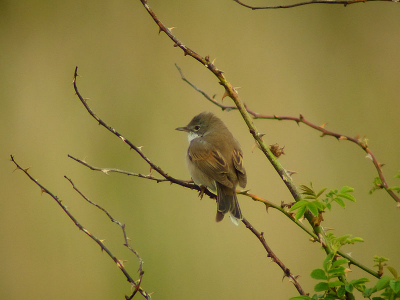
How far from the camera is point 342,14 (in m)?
4.41

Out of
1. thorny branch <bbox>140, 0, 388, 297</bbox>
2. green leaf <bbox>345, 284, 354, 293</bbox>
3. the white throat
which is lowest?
green leaf <bbox>345, 284, 354, 293</bbox>

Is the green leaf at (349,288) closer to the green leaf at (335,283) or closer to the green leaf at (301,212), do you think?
the green leaf at (335,283)

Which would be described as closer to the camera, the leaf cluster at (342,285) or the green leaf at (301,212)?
the leaf cluster at (342,285)

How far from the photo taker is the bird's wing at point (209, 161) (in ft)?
8.81

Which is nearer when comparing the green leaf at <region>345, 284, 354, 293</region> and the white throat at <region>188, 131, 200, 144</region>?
the green leaf at <region>345, 284, 354, 293</region>

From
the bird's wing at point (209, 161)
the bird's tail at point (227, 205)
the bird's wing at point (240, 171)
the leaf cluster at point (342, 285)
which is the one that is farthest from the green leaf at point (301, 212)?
the bird's wing at point (240, 171)

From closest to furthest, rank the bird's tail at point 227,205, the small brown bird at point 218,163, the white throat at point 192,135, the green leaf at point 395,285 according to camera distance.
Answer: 1. the green leaf at point 395,285
2. the bird's tail at point 227,205
3. the small brown bird at point 218,163
4. the white throat at point 192,135

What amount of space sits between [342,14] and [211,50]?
1.41m

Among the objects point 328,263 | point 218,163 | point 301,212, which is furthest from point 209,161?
point 328,263

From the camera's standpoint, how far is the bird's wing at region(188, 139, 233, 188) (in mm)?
2686

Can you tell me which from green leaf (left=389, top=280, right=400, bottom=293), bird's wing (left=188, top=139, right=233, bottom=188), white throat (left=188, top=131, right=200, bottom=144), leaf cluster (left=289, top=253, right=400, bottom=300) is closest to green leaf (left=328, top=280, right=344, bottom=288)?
leaf cluster (left=289, top=253, right=400, bottom=300)

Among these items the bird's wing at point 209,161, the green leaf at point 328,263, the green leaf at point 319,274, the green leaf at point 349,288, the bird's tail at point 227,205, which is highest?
the bird's wing at point 209,161

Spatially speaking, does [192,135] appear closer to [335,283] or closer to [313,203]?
[313,203]

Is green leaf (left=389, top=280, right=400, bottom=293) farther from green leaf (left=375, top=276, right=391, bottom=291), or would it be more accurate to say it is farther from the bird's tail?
the bird's tail
